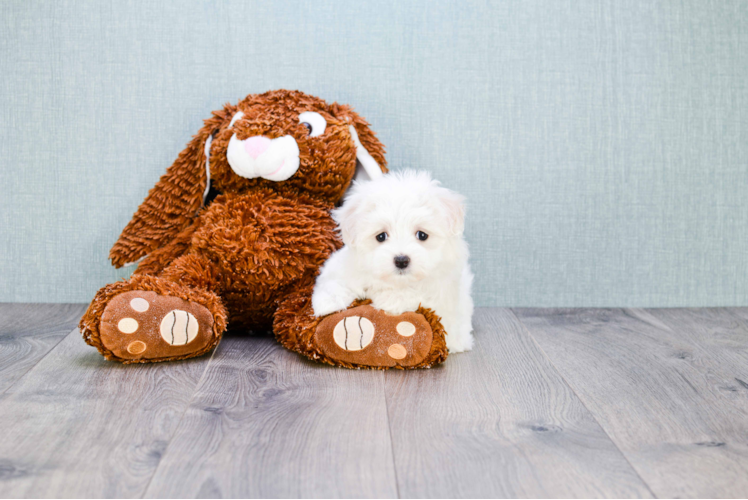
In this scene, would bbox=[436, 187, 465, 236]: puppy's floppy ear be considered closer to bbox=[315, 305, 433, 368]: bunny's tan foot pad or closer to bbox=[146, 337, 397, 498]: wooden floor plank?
bbox=[315, 305, 433, 368]: bunny's tan foot pad

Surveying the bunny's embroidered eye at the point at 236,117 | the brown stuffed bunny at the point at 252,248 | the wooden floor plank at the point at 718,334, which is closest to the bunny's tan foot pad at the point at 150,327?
the brown stuffed bunny at the point at 252,248

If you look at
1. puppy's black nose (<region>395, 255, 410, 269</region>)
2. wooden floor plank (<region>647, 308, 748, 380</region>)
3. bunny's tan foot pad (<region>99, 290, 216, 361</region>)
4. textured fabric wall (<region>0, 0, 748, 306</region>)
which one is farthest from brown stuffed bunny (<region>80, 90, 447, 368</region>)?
wooden floor plank (<region>647, 308, 748, 380</region>)

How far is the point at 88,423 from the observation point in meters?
1.03

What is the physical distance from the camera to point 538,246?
6.31ft

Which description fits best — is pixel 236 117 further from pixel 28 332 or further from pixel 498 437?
pixel 498 437

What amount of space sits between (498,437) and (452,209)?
484 mm

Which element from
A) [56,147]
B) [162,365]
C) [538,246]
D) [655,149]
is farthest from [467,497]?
[56,147]

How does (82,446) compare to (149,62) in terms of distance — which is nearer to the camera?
(82,446)

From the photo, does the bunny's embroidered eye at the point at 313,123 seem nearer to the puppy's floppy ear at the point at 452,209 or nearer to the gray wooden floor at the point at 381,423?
the puppy's floppy ear at the point at 452,209

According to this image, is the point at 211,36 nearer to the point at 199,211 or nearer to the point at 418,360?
the point at 199,211

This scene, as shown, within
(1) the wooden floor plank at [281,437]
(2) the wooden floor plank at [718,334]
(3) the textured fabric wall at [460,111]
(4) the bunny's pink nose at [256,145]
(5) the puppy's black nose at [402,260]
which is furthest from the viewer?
(3) the textured fabric wall at [460,111]

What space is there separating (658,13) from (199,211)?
4.59 feet

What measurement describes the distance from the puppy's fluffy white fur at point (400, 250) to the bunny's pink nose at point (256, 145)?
25cm

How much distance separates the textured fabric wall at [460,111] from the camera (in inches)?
71.9
